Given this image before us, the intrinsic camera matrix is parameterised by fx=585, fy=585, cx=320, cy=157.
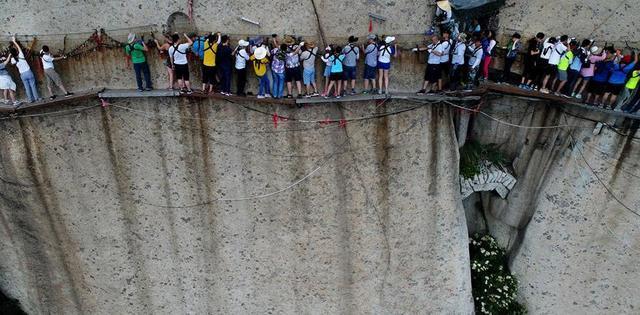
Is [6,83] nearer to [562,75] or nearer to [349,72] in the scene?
[349,72]

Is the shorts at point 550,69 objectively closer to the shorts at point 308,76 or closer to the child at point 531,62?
the child at point 531,62

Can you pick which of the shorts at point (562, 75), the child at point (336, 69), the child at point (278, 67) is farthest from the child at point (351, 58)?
the shorts at point (562, 75)

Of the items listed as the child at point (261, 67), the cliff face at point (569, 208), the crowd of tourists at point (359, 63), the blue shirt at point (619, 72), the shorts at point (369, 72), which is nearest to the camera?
the child at point (261, 67)

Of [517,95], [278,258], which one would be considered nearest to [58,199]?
[278,258]

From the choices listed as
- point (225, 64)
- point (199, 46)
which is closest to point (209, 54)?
point (199, 46)

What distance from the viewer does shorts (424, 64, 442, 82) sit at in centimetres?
1398

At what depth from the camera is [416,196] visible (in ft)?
50.4

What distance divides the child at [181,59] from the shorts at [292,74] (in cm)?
226

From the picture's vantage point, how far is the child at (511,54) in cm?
1395

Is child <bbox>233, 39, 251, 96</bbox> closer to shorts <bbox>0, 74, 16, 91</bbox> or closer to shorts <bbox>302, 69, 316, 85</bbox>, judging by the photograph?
shorts <bbox>302, 69, 316, 85</bbox>

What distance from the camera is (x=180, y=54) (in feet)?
43.8

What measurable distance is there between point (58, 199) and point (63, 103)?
8.95 ft

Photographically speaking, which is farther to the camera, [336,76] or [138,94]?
[336,76]

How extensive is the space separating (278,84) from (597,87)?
769cm
